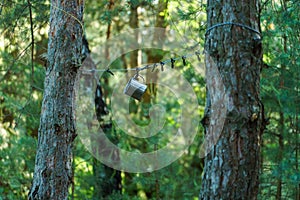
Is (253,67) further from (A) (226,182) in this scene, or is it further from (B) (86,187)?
(B) (86,187)

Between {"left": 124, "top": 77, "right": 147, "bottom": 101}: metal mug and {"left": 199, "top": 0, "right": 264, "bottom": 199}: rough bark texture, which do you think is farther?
{"left": 124, "top": 77, "right": 147, "bottom": 101}: metal mug

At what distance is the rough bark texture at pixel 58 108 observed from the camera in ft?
12.7

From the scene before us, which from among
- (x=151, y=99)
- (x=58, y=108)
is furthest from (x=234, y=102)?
(x=151, y=99)

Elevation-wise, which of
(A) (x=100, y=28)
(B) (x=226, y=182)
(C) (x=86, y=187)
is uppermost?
(A) (x=100, y=28)

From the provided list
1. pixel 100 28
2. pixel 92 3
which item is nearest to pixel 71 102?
pixel 92 3

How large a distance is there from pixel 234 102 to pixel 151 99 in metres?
3.23

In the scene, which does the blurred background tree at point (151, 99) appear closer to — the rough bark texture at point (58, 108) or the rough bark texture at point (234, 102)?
the rough bark texture at point (58, 108)

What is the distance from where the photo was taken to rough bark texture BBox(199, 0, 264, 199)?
3283 millimetres

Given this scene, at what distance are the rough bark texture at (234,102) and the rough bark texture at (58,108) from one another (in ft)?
3.86

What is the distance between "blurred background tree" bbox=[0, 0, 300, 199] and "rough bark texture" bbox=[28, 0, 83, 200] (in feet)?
2.12

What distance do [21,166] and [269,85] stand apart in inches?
152

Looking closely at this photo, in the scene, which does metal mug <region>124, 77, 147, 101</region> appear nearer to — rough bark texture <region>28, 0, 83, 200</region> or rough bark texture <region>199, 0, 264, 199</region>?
rough bark texture <region>28, 0, 83, 200</region>

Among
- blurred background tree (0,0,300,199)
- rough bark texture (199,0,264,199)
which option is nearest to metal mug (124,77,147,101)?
rough bark texture (199,0,264,199)

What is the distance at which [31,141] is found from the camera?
20.9ft
